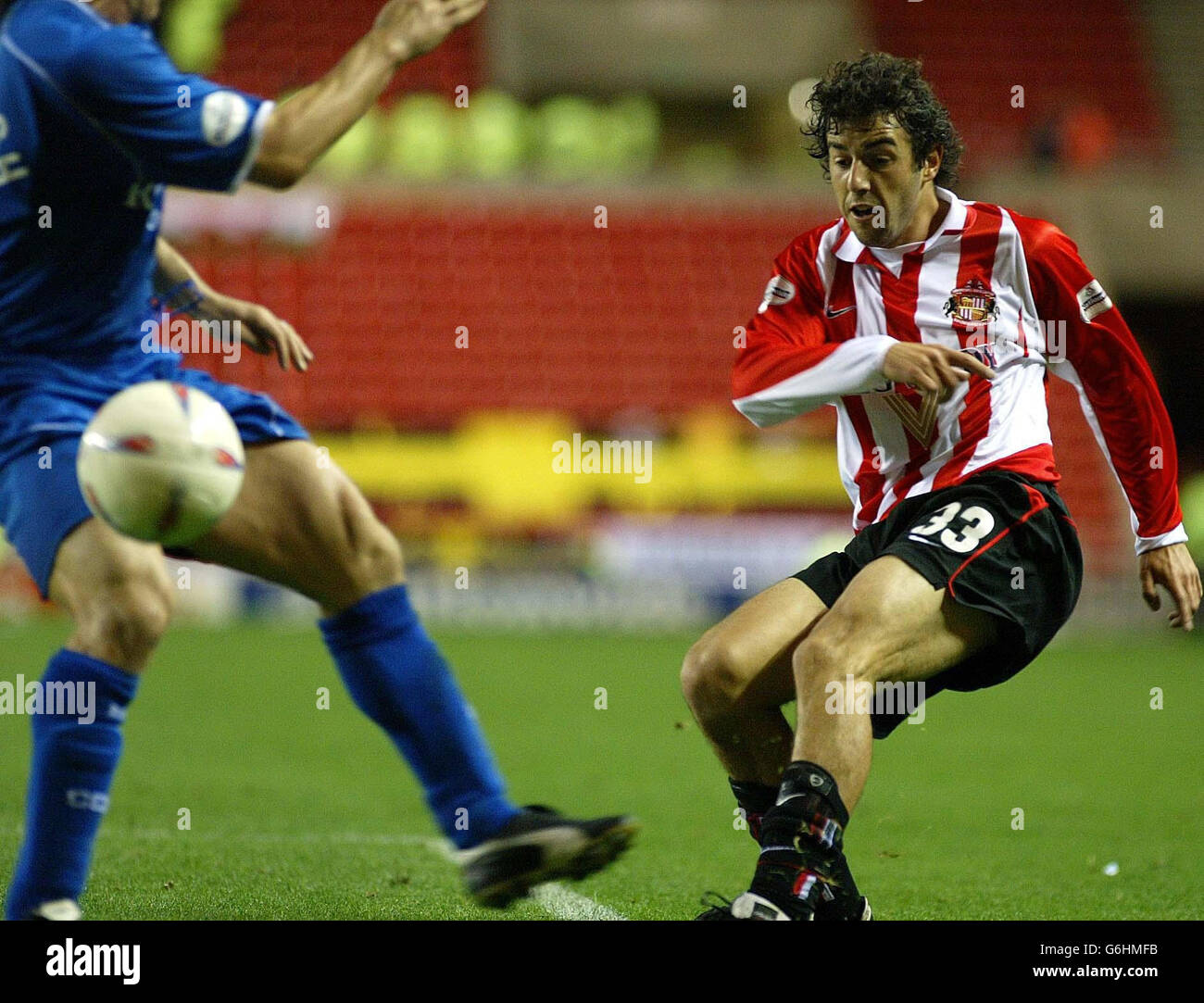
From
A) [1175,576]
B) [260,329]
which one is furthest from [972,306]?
[260,329]

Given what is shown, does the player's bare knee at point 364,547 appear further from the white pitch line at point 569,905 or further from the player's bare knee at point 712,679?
the white pitch line at point 569,905

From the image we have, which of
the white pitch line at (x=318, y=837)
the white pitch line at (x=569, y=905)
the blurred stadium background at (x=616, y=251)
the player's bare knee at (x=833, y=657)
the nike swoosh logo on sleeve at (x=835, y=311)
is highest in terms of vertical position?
the blurred stadium background at (x=616, y=251)

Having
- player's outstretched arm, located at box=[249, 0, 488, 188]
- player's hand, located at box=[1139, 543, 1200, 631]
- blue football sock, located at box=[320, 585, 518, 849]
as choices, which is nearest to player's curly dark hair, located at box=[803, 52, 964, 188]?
player's outstretched arm, located at box=[249, 0, 488, 188]

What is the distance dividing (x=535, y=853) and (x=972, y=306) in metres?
1.61

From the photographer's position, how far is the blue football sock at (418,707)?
321cm

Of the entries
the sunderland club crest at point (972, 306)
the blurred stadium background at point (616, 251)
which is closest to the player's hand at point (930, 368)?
the sunderland club crest at point (972, 306)

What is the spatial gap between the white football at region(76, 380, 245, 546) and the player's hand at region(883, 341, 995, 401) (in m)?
1.39

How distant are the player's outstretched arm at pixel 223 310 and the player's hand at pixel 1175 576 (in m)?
2.09

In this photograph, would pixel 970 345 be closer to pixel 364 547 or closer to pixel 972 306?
pixel 972 306

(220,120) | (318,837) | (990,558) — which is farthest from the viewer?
(318,837)

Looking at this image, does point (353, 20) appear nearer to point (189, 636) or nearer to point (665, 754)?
point (189, 636)

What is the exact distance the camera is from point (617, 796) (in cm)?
581

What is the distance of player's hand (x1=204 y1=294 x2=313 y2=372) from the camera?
368 centimetres

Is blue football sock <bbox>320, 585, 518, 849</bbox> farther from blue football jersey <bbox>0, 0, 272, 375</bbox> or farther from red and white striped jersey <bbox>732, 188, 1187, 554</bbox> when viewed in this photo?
red and white striped jersey <bbox>732, 188, 1187, 554</bbox>
